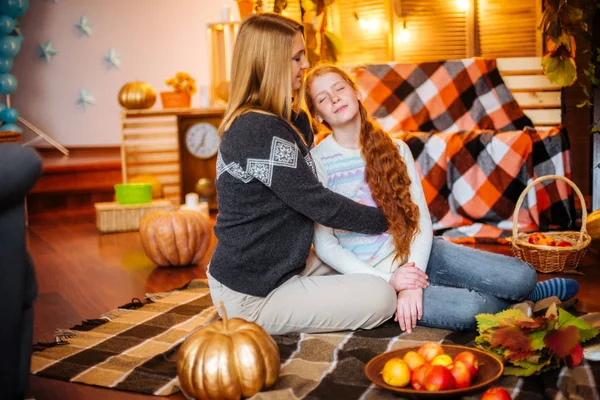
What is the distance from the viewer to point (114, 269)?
3.66m

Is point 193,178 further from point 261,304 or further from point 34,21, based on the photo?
point 261,304

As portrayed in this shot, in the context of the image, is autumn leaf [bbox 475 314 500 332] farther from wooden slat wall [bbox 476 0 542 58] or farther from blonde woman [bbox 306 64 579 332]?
wooden slat wall [bbox 476 0 542 58]

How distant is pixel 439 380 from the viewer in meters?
1.60

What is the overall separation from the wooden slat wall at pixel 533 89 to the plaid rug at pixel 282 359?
2.30 m

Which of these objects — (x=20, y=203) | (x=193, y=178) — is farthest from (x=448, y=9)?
(x=20, y=203)

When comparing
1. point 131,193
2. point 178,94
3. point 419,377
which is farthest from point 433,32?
point 419,377

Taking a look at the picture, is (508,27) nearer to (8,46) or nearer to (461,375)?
(8,46)

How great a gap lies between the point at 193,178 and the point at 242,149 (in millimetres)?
4115

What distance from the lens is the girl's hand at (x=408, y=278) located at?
2199mm

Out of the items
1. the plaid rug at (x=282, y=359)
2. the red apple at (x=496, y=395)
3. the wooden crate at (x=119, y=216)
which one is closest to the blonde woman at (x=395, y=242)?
the plaid rug at (x=282, y=359)

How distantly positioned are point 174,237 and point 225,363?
6.50 feet

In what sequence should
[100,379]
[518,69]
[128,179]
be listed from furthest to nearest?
[128,179], [518,69], [100,379]

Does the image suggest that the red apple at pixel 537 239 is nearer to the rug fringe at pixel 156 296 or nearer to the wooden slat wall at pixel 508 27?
the rug fringe at pixel 156 296

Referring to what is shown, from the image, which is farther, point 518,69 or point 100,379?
point 518,69
